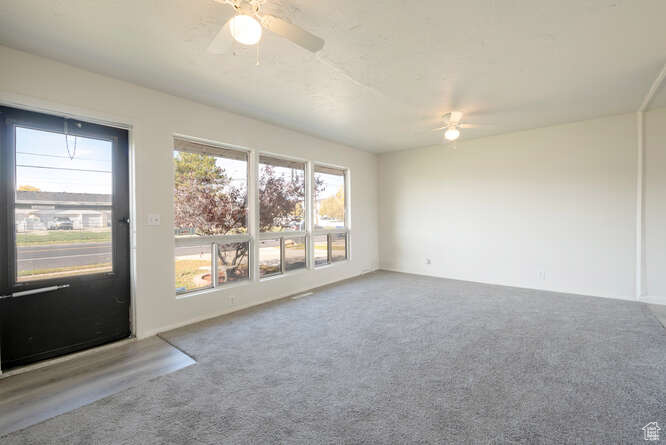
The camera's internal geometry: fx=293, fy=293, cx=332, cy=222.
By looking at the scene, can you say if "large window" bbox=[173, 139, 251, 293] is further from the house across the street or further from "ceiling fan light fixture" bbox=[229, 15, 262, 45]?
"ceiling fan light fixture" bbox=[229, 15, 262, 45]

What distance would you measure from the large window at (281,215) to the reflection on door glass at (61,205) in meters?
1.87

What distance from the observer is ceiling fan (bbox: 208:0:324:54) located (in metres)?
1.64

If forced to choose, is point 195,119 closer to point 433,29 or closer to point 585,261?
point 433,29

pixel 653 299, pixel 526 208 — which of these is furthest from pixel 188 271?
pixel 653 299

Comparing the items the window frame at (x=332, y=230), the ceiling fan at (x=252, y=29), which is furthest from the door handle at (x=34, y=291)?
the window frame at (x=332, y=230)

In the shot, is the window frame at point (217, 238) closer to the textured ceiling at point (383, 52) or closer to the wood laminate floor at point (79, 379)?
the textured ceiling at point (383, 52)

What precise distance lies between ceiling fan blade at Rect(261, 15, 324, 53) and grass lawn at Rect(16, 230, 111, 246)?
2.63 metres

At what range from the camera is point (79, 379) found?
92.7 inches

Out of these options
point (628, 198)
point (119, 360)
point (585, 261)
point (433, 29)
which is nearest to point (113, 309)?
point (119, 360)

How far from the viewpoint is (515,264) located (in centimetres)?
514

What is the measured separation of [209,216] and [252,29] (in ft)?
8.68

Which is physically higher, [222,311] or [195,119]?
[195,119]

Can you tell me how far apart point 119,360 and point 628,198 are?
6628 mm

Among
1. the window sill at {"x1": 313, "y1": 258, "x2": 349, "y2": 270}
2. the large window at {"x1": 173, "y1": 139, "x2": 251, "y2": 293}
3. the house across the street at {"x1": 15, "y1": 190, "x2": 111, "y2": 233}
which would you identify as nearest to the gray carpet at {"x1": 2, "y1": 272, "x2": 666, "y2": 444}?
the large window at {"x1": 173, "y1": 139, "x2": 251, "y2": 293}
